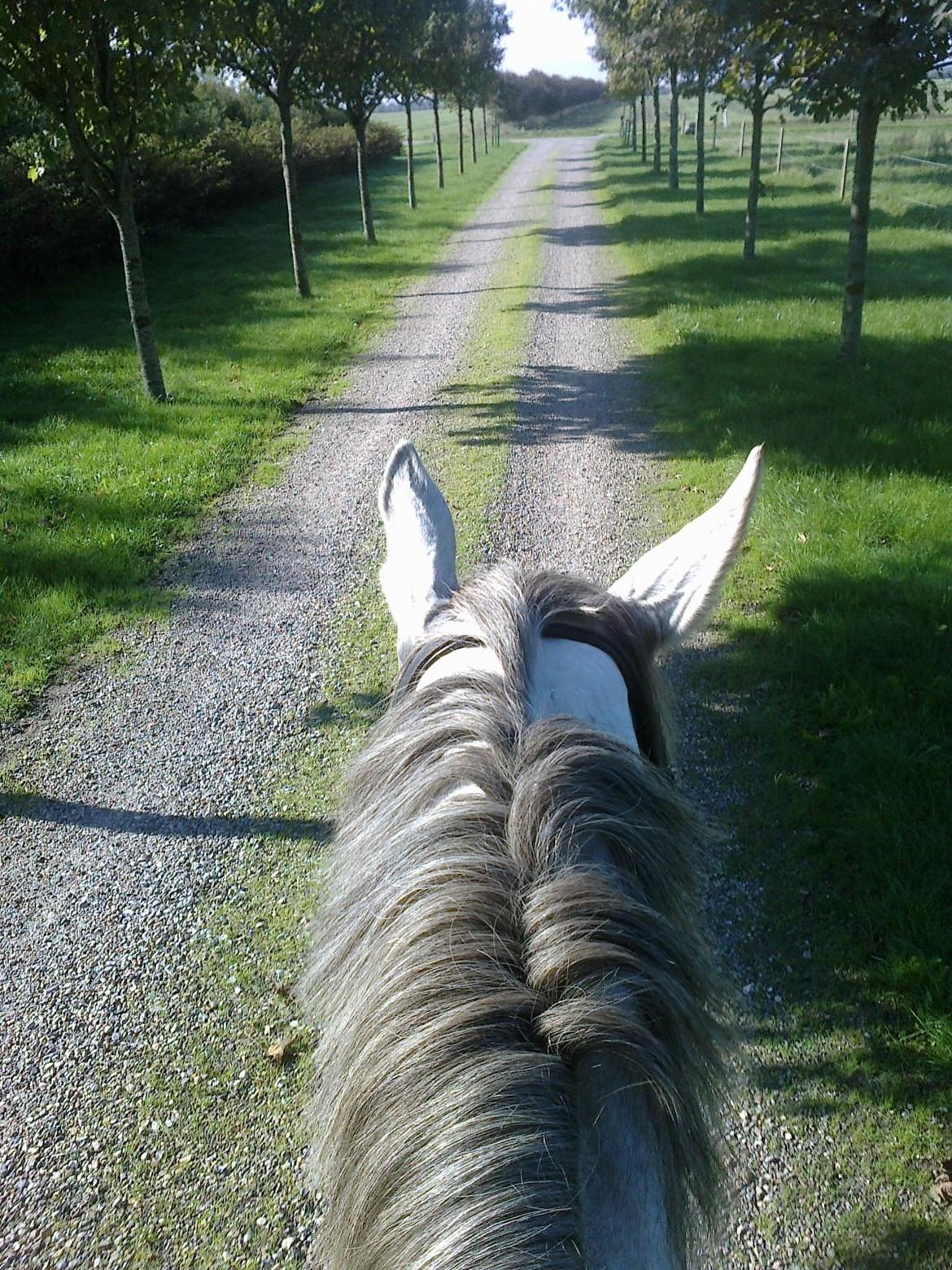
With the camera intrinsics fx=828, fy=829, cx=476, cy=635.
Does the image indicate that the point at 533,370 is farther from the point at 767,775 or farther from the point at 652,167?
the point at 652,167

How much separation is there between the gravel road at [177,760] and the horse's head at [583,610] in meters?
1.27

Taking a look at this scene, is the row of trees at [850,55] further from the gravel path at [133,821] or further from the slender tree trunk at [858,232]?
the gravel path at [133,821]

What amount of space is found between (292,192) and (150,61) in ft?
15.9

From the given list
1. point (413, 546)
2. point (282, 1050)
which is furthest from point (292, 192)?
point (282, 1050)

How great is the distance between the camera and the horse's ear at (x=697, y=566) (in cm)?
173

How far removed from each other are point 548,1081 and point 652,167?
34.0 m

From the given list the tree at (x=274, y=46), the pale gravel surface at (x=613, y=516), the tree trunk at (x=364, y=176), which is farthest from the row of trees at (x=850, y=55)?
the tree trunk at (x=364, y=176)

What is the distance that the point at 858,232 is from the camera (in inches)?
312

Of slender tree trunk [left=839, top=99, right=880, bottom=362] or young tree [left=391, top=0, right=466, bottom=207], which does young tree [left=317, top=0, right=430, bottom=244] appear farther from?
slender tree trunk [left=839, top=99, right=880, bottom=362]

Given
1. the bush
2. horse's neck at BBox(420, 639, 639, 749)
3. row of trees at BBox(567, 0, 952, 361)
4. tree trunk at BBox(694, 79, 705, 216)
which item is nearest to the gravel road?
horse's neck at BBox(420, 639, 639, 749)

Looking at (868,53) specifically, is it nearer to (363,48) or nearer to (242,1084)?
(242,1084)

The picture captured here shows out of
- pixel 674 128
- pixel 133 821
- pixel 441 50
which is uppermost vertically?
pixel 441 50

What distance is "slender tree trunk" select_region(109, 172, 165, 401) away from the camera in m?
8.06

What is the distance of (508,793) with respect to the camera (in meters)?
1.16
